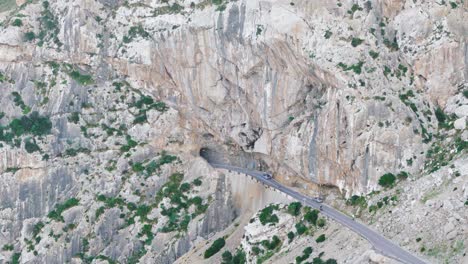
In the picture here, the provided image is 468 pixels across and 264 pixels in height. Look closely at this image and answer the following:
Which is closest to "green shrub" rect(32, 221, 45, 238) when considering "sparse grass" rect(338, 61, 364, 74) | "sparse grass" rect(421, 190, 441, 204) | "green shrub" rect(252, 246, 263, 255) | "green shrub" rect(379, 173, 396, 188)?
"green shrub" rect(252, 246, 263, 255)

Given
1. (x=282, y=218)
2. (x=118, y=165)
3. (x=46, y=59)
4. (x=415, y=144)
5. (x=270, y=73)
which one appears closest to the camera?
(x=415, y=144)

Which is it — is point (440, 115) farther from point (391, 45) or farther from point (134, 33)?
point (134, 33)

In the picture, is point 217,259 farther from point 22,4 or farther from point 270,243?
point 22,4

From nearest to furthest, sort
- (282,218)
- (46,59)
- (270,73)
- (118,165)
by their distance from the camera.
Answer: (282,218) < (270,73) < (118,165) < (46,59)

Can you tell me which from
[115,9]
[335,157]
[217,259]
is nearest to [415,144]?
[335,157]

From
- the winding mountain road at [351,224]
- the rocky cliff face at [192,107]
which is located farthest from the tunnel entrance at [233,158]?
the rocky cliff face at [192,107]

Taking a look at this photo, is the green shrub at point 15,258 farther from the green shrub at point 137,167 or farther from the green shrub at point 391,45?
the green shrub at point 391,45
